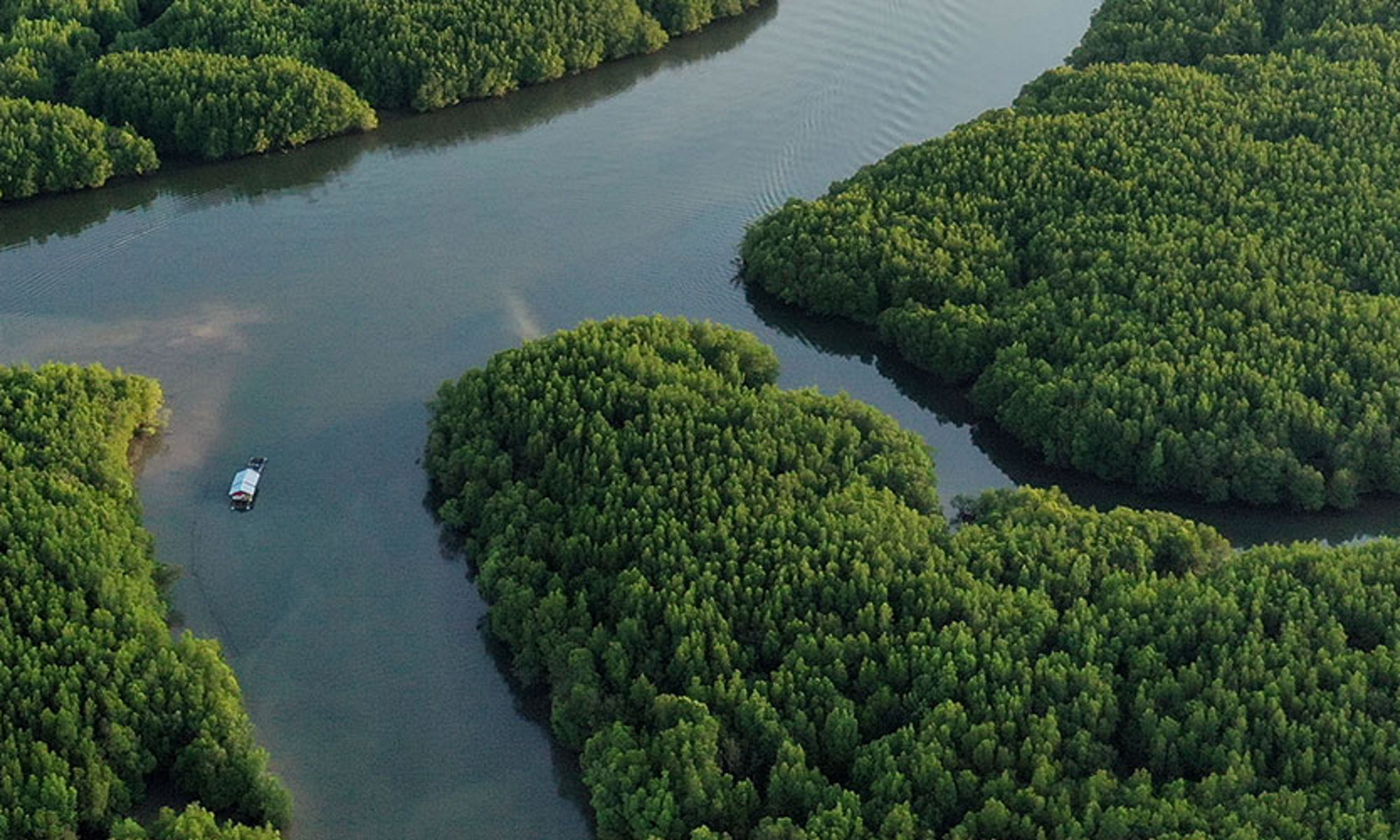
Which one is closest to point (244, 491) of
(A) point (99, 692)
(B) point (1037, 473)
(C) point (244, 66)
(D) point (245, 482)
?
(D) point (245, 482)

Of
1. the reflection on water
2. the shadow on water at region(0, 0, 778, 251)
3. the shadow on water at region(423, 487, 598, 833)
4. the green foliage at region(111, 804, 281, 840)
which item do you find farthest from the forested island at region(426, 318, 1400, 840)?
the shadow on water at region(0, 0, 778, 251)

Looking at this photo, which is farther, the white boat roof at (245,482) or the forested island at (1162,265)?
the white boat roof at (245,482)

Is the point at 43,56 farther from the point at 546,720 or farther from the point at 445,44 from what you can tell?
the point at 546,720

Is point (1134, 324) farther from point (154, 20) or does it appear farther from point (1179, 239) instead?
point (154, 20)

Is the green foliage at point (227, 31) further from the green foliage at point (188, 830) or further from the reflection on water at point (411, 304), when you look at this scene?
the green foliage at point (188, 830)

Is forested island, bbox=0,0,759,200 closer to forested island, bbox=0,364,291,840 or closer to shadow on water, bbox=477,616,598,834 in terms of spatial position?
forested island, bbox=0,364,291,840

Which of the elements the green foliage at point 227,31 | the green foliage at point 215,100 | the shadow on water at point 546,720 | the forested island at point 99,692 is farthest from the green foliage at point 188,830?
the green foliage at point 227,31
